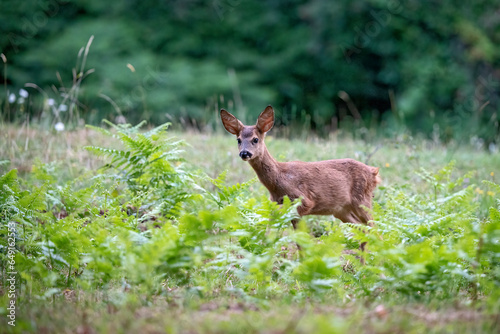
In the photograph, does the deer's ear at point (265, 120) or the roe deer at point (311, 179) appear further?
the deer's ear at point (265, 120)

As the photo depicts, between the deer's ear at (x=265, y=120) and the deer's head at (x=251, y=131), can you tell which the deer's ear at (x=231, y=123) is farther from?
the deer's ear at (x=265, y=120)

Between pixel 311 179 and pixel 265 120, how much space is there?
2.39 feet

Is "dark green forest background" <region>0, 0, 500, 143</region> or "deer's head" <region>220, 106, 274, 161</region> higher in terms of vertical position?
"deer's head" <region>220, 106, 274, 161</region>

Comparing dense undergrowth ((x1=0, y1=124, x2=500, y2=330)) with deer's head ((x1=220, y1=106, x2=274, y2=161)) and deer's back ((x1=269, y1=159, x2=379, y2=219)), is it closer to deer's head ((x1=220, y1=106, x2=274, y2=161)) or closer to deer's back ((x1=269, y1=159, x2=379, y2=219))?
deer's head ((x1=220, y1=106, x2=274, y2=161))

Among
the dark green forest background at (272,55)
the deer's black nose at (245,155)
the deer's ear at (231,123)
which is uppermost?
the deer's ear at (231,123)

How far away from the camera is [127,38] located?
1559 cm

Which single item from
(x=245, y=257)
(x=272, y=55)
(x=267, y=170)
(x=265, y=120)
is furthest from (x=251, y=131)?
(x=272, y=55)

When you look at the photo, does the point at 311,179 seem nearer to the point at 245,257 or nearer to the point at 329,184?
the point at 329,184

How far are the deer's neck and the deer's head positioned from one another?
2.7 inches

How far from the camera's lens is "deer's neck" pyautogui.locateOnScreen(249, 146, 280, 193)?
201 inches

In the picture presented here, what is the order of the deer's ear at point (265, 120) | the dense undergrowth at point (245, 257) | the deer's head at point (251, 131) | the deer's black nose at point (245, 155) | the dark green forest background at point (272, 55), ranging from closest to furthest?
the dense undergrowth at point (245, 257)
the deer's black nose at point (245, 155)
the deer's head at point (251, 131)
the deer's ear at point (265, 120)
the dark green forest background at point (272, 55)

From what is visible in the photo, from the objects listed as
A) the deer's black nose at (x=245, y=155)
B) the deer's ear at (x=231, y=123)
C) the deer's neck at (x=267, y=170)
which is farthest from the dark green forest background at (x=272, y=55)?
the deer's black nose at (x=245, y=155)

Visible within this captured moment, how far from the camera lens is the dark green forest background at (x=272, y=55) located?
1488 centimetres

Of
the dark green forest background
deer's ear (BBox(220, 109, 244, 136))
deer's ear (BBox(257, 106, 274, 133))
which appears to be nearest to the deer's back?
deer's ear (BBox(257, 106, 274, 133))
